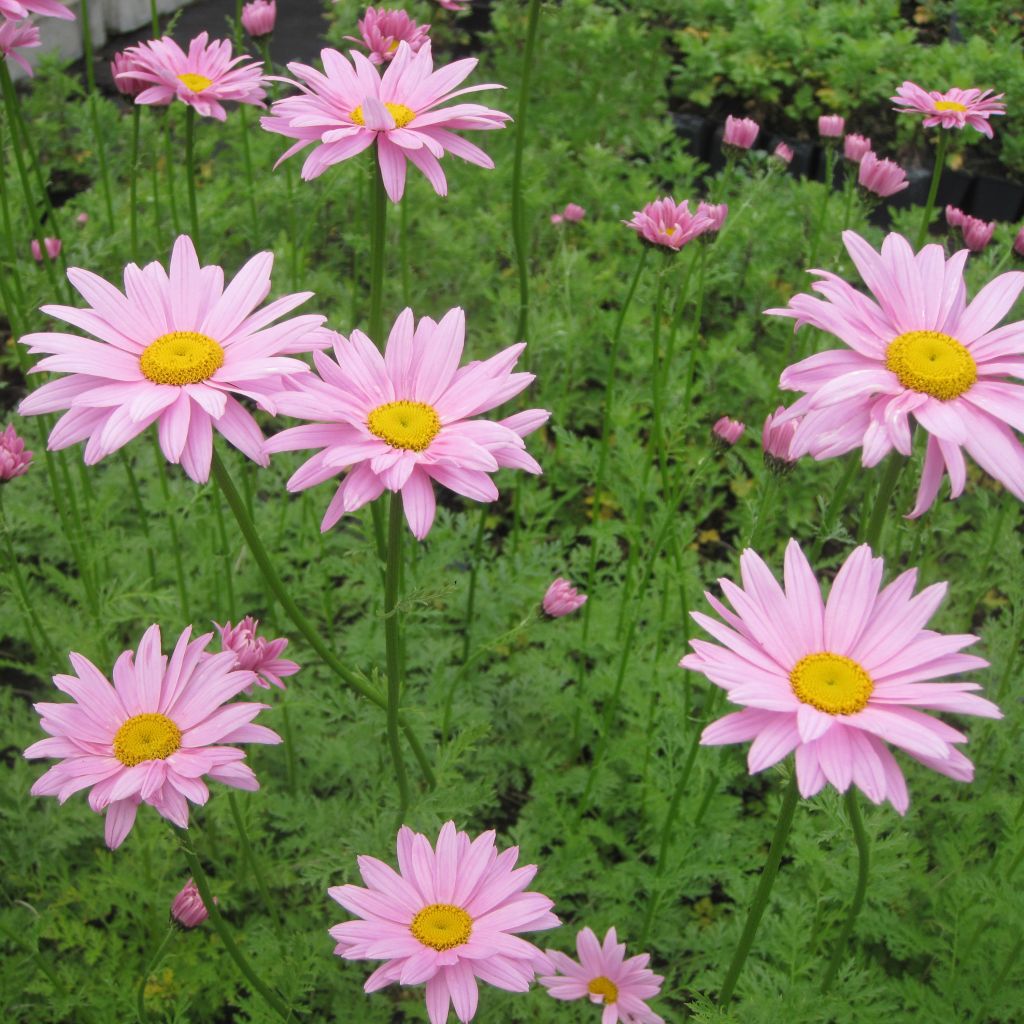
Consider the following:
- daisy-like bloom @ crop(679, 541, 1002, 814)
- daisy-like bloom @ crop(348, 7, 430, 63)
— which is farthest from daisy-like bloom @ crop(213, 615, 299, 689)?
daisy-like bloom @ crop(348, 7, 430, 63)

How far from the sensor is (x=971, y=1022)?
2094mm

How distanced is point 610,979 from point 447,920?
0.66m

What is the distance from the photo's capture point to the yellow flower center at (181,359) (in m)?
1.40

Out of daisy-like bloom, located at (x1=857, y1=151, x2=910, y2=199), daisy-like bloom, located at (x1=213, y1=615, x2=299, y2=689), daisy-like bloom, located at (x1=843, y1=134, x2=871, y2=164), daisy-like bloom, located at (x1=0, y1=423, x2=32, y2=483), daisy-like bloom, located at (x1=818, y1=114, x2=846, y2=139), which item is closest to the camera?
daisy-like bloom, located at (x1=213, y1=615, x2=299, y2=689)

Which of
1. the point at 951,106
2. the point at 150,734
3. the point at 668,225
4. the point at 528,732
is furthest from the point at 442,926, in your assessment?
the point at 951,106

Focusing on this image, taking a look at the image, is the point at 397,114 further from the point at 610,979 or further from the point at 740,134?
the point at 610,979

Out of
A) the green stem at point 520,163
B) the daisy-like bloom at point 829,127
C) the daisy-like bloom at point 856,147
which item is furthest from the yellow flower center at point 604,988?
the daisy-like bloom at point 829,127

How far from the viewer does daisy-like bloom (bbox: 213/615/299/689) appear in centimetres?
181

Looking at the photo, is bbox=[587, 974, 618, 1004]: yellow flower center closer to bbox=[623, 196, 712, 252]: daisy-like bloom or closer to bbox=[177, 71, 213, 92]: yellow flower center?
bbox=[623, 196, 712, 252]: daisy-like bloom

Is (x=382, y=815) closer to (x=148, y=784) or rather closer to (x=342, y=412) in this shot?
(x=148, y=784)

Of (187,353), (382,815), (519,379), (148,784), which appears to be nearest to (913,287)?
(519,379)

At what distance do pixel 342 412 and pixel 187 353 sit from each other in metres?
0.24

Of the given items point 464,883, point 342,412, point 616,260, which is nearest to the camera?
point 342,412

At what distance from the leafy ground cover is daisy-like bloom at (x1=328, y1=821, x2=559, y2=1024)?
312 millimetres
